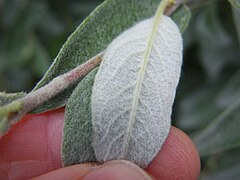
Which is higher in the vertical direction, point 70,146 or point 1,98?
point 1,98

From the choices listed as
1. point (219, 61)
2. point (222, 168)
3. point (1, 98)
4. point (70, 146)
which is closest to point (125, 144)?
point (70, 146)

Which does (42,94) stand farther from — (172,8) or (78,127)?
(172,8)

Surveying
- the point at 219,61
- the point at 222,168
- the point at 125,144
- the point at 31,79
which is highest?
the point at 125,144

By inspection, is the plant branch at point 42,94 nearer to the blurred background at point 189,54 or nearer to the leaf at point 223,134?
the leaf at point 223,134

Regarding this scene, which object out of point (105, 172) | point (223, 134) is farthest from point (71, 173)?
point (223, 134)

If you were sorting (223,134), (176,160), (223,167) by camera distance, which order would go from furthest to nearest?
(223,167) → (223,134) → (176,160)

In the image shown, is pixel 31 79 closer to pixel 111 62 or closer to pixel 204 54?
pixel 204 54

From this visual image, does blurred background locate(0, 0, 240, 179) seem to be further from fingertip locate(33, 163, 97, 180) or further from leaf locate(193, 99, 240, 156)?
fingertip locate(33, 163, 97, 180)

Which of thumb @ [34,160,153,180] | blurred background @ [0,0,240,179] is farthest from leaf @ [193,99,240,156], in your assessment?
thumb @ [34,160,153,180]
